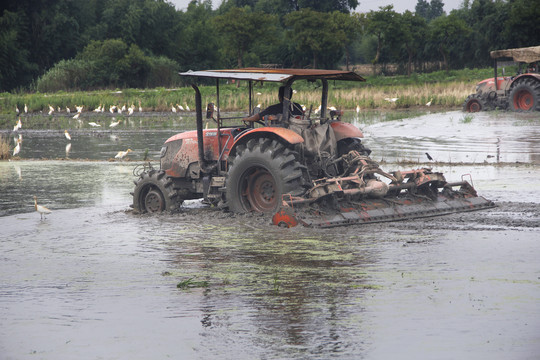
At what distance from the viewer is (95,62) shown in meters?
79.6

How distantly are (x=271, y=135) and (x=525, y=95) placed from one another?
23.5 meters

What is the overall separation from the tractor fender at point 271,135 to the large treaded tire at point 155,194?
144 cm

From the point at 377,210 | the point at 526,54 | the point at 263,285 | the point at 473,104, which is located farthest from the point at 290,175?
the point at 473,104

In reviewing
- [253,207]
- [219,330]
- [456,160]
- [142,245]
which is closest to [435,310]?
[219,330]

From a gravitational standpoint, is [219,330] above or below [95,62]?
below

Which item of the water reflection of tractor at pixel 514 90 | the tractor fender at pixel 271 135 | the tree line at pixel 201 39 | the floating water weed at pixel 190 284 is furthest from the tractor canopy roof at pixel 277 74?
the tree line at pixel 201 39

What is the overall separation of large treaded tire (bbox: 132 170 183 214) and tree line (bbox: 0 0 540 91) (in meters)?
61.1

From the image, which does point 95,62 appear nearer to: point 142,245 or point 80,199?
point 80,199

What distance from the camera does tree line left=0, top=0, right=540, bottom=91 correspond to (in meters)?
79.9

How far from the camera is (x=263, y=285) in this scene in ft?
27.5

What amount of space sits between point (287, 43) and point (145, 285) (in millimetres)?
89003

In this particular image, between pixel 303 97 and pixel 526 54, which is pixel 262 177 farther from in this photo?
pixel 303 97

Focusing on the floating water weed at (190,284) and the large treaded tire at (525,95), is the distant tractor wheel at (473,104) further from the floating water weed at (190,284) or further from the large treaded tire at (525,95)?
the floating water weed at (190,284)

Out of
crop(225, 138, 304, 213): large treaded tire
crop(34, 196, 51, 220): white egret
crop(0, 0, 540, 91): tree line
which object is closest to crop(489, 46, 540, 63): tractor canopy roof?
crop(225, 138, 304, 213): large treaded tire
